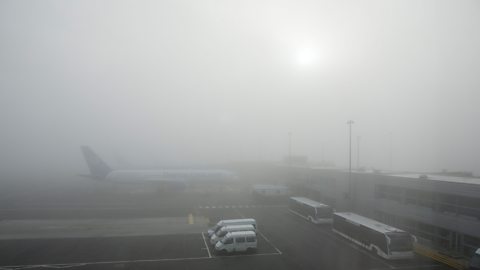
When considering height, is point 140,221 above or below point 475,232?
below

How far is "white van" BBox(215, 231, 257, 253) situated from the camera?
23234mm

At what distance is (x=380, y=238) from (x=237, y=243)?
10032 mm

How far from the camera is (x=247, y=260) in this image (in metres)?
21.9

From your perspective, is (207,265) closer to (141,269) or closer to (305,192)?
(141,269)

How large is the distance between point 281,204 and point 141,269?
2988 cm

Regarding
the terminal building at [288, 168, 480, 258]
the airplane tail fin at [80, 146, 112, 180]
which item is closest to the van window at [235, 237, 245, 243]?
the terminal building at [288, 168, 480, 258]

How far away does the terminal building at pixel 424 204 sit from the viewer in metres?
22.4

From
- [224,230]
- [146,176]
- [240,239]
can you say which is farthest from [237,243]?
[146,176]

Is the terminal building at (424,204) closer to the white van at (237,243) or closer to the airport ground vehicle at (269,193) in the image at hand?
the airport ground vehicle at (269,193)

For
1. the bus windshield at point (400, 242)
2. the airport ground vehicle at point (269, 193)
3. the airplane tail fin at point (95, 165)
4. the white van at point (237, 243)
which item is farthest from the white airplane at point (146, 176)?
the bus windshield at point (400, 242)

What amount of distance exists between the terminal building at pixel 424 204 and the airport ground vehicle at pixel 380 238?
345 cm

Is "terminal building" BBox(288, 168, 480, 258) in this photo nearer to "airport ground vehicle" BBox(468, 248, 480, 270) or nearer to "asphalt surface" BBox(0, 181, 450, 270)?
"airport ground vehicle" BBox(468, 248, 480, 270)

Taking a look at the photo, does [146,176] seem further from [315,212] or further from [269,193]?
[315,212]

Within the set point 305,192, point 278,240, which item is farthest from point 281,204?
point 278,240
